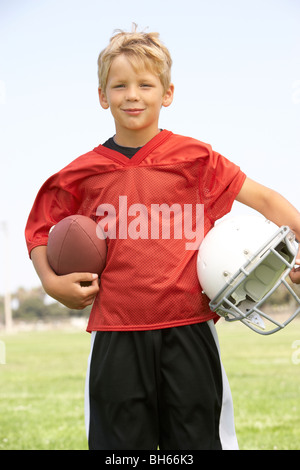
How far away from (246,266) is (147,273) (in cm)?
41

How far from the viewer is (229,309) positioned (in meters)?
2.50

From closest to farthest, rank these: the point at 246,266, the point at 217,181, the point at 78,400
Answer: the point at 246,266 → the point at 217,181 → the point at 78,400

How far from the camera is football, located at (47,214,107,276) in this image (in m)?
2.59

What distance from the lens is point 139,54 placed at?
262 cm

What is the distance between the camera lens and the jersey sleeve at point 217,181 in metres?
2.68

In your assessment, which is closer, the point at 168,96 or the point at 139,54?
the point at 139,54

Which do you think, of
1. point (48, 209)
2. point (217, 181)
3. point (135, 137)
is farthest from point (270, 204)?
point (48, 209)

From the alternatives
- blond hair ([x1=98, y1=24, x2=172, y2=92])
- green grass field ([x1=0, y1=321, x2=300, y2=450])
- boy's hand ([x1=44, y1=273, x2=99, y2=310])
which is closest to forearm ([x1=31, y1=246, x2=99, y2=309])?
boy's hand ([x1=44, y1=273, x2=99, y2=310])

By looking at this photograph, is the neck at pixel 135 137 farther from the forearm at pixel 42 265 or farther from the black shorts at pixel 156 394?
the black shorts at pixel 156 394

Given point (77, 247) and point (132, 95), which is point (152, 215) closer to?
point (77, 247)

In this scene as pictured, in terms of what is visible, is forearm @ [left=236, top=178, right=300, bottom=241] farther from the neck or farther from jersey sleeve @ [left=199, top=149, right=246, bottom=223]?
the neck

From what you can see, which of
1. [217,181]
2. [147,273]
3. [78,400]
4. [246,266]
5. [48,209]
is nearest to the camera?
[246,266]
